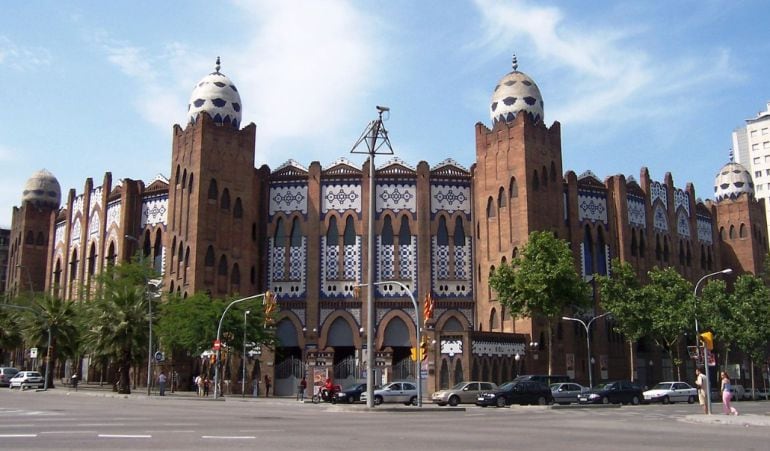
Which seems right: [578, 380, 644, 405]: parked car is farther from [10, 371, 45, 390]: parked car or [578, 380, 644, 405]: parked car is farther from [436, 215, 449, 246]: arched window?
[10, 371, 45, 390]: parked car

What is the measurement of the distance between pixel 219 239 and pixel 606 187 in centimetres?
2771

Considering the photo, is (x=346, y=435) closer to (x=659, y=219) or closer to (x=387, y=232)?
(x=387, y=232)

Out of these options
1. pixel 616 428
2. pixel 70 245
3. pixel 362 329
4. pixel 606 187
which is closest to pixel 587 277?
pixel 606 187

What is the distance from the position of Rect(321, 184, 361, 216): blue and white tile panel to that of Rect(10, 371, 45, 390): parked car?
21.2 m

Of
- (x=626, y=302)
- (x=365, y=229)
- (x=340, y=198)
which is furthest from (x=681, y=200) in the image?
(x=340, y=198)

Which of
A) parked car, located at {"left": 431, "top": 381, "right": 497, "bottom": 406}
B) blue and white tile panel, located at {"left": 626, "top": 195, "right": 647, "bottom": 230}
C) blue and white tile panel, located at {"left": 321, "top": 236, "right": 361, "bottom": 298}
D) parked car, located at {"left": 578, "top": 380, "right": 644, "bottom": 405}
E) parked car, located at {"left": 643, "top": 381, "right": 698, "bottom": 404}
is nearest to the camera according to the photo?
parked car, located at {"left": 431, "top": 381, "right": 497, "bottom": 406}

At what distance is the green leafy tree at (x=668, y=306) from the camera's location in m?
46.8

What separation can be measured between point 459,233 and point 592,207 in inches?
392

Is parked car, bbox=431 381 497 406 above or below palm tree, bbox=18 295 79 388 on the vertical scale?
below

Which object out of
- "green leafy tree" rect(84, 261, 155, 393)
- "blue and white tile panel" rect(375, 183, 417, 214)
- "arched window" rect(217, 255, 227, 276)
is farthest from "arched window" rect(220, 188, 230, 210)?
"blue and white tile panel" rect(375, 183, 417, 214)

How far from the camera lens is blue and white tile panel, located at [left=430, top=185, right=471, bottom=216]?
55.2 metres

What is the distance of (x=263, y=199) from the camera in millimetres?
56062

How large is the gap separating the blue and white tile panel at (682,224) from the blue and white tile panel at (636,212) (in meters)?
4.48

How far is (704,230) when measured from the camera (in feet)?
214
